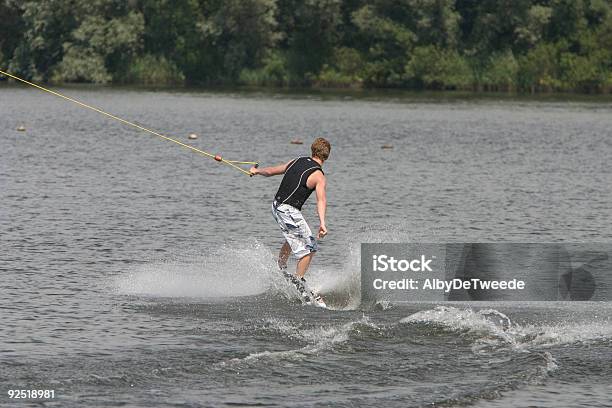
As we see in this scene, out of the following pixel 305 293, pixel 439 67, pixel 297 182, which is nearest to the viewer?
pixel 297 182

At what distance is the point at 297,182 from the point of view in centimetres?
1947

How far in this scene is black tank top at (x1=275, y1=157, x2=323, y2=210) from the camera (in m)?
19.4

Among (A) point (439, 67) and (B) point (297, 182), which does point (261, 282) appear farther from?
(A) point (439, 67)

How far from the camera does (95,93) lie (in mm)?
95188

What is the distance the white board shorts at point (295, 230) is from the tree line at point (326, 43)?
89273mm

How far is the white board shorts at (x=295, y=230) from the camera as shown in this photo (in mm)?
19578

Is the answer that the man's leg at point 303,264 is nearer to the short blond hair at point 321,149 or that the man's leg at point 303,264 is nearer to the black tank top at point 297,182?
the black tank top at point 297,182

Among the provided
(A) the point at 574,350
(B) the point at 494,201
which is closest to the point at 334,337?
(A) the point at 574,350

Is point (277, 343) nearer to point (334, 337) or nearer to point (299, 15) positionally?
point (334, 337)

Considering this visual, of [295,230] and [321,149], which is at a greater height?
[321,149]

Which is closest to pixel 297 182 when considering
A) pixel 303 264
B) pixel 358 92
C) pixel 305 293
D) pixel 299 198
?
pixel 299 198

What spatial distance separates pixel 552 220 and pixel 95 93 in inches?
2676

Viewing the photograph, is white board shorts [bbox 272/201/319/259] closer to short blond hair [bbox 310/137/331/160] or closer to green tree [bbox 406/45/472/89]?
short blond hair [bbox 310/137/331/160]

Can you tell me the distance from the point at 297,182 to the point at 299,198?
26 cm
